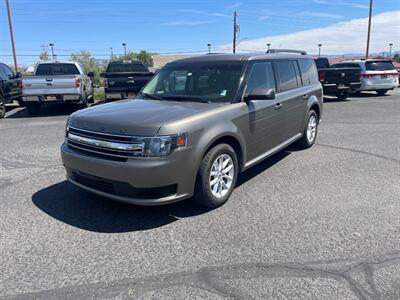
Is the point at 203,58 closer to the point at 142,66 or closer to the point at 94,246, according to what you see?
the point at 94,246

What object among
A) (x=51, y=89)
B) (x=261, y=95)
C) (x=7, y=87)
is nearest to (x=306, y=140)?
(x=261, y=95)

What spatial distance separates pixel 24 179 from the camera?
17.4 feet

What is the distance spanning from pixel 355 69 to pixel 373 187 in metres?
12.1

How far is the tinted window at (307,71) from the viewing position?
6508 mm

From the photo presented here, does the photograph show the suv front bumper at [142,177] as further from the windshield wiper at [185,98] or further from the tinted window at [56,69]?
the tinted window at [56,69]

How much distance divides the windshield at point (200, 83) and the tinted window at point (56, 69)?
9.46 m

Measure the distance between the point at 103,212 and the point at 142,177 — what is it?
0.96 m

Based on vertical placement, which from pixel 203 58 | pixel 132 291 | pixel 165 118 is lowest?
pixel 132 291

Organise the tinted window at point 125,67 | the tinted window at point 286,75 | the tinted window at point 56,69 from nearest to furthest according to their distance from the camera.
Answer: the tinted window at point 286,75 < the tinted window at point 56,69 < the tinted window at point 125,67

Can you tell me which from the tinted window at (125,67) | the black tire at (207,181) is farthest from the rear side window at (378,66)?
the black tire at (207,181)

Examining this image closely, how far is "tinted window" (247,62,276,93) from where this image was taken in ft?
15.5

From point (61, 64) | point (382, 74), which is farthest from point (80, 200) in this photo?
point (382, 74)

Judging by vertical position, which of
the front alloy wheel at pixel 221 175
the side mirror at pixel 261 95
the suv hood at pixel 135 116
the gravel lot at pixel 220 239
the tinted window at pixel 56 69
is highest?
the tinted window at pixel 56 69

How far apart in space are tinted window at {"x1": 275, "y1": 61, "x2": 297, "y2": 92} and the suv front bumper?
2582mm
